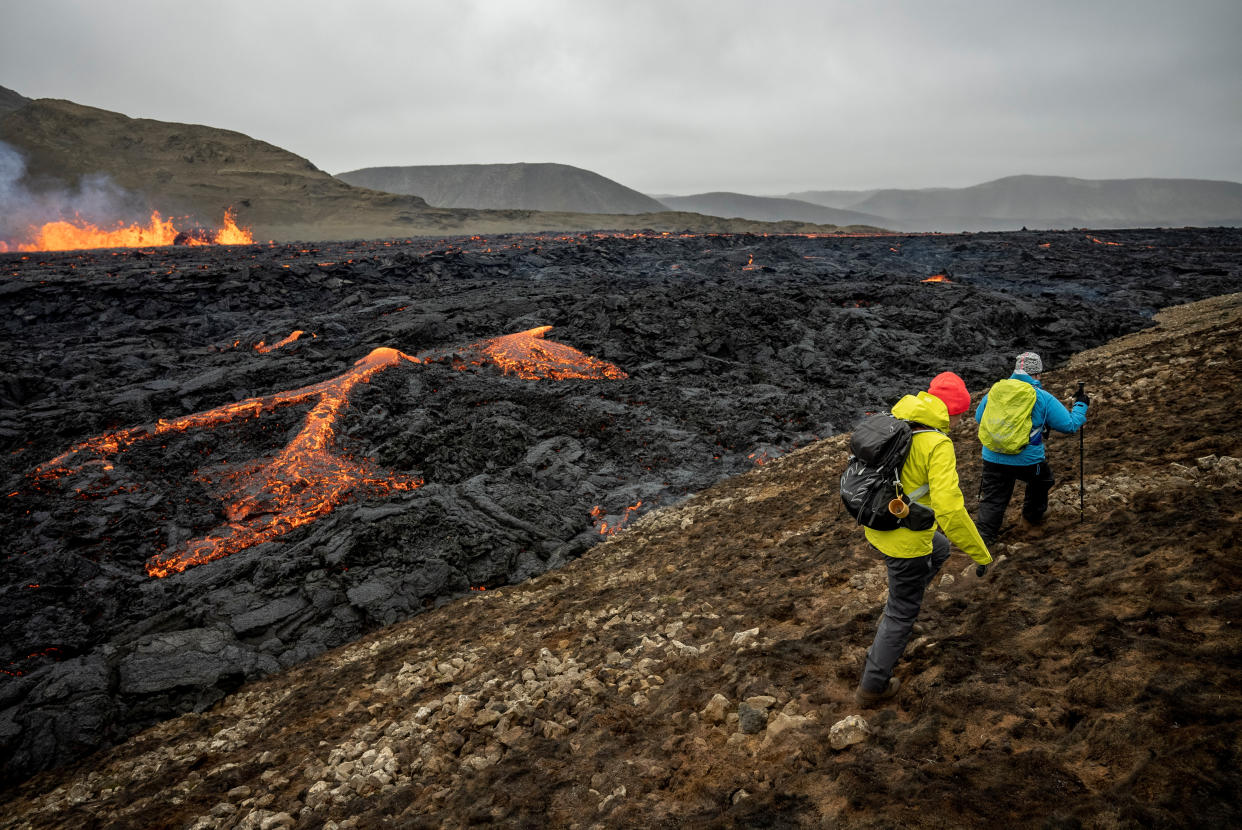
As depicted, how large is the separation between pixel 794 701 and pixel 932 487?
1.82 meters

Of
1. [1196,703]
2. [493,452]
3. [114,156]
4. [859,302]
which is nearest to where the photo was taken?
[1196,703]

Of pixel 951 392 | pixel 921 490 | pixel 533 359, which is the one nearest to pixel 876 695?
pixel 921 490

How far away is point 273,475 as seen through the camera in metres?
12.6

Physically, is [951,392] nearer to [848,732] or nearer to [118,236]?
[848,732]

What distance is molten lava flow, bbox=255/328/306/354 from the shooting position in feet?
69.7

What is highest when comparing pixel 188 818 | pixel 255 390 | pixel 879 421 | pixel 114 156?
pixel 114 156

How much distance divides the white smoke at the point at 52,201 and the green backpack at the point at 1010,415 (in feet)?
263

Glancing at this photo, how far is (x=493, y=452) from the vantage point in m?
13.5

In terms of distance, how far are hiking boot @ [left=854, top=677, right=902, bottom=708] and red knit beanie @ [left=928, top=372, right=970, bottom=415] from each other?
1880mm

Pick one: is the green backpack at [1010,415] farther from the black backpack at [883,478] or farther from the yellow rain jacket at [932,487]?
the black backpack at [883,478]

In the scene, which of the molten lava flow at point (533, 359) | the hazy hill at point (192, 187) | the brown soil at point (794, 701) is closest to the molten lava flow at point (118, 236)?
the hazy hill at point (192, 187)

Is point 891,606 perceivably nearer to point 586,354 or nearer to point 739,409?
point 739,409

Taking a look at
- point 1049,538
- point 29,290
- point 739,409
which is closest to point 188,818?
point 1049,538

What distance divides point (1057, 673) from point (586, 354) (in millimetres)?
17697
